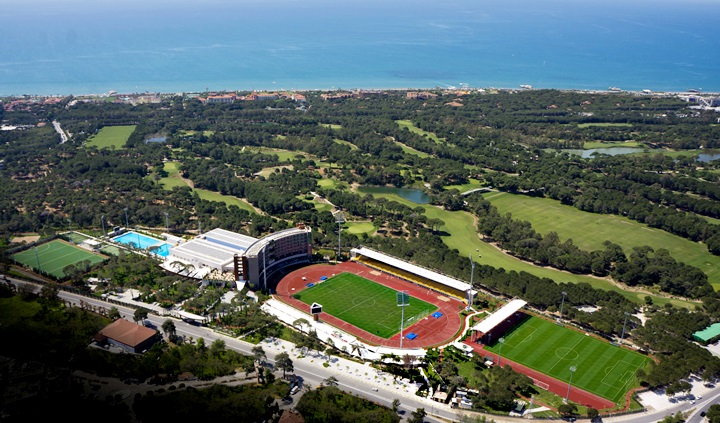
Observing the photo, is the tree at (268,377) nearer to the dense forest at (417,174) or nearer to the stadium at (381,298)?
the stadium at (381,298)

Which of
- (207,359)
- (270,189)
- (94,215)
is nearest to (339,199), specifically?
(270,189)

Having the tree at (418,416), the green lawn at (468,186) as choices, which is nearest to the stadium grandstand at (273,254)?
the tree at (418,416)

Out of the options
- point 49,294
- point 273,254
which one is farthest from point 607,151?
point 49,294

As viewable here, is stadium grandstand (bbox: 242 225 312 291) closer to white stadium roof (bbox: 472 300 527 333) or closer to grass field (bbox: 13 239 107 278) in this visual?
grass field (bbox: 13 239 107 278)

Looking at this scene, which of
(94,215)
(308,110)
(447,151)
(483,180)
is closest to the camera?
(94,215)

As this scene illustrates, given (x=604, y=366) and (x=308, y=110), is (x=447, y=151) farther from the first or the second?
(x=604, y=366)

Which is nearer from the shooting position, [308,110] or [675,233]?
[675,233]
